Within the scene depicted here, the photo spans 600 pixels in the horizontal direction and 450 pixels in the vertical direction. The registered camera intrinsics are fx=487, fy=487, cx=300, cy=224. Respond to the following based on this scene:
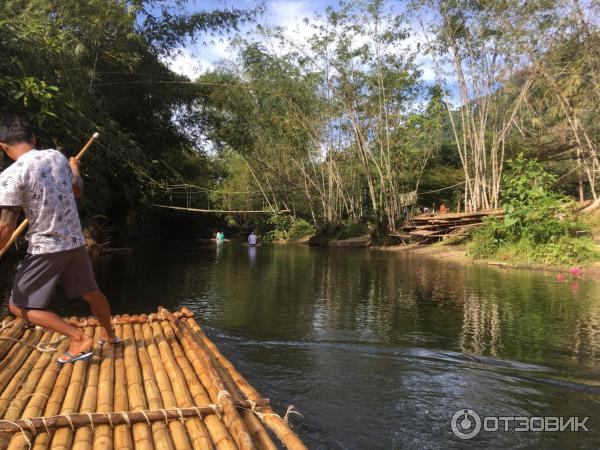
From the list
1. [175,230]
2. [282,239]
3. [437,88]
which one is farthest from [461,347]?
[175,230]

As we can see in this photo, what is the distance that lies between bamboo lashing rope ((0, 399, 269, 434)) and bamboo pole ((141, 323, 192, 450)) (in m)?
0.06

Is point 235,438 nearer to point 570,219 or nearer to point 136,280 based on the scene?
point 136,280

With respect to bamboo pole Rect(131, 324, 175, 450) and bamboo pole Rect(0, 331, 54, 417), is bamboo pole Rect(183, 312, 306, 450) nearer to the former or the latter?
bamboo pole Rect(131, 324, 175, 450)

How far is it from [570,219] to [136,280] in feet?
34.1

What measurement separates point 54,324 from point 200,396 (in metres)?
1.13

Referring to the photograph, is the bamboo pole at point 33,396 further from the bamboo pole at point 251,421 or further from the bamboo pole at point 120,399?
the bamboo pole at point 251,421

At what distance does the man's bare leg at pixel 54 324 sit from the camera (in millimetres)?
2883

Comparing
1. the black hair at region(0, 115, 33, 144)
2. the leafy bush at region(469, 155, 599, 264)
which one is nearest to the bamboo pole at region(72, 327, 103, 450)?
the black hair at region(0, 115, 33, 144)

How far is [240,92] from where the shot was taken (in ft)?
36.6

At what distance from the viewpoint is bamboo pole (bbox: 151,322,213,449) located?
79.9 inches

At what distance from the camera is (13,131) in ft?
9.73

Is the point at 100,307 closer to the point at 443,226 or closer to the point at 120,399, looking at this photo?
the point at 120,399

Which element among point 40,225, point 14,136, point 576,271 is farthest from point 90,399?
point 576,271

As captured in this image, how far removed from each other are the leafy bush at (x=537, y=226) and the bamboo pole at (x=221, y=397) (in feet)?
34.3
